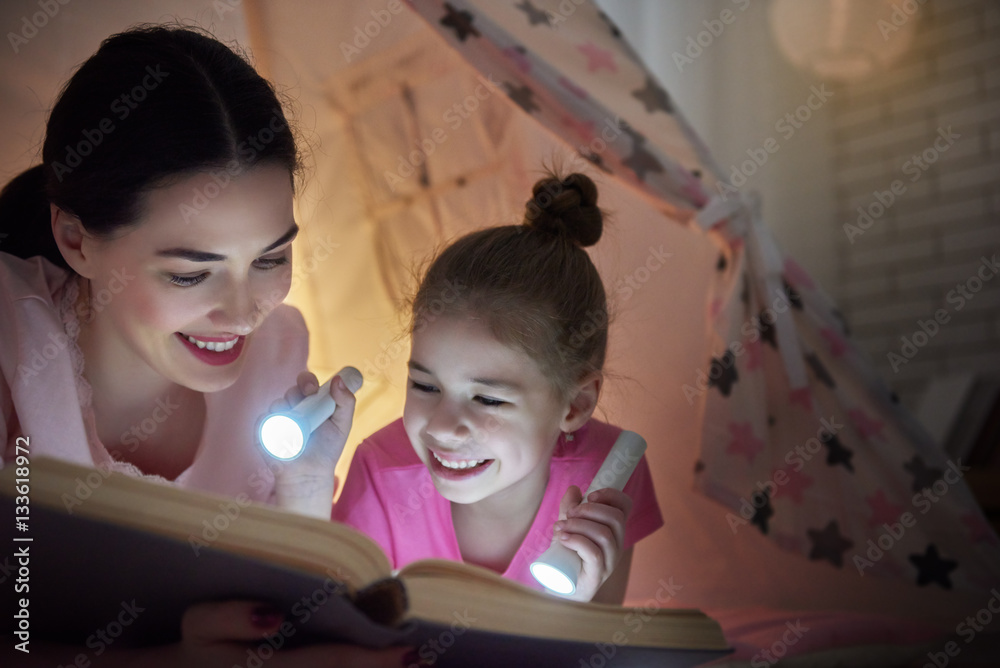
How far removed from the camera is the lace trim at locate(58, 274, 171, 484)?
83 centimetres

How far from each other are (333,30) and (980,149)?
5.72 feet

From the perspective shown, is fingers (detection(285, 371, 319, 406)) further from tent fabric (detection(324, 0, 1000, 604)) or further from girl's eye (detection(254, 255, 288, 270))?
tent fabric (detection(324, 0, 1000, 604))

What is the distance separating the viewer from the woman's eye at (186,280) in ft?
2.43

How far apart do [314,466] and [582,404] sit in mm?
316

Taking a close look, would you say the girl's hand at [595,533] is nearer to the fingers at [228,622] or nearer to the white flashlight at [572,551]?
the white flashlight at [572,551]

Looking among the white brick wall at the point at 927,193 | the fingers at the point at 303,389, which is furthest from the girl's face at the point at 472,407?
the white brick wall at the point at 927,193

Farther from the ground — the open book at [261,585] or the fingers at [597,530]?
the fingers at [597,530]

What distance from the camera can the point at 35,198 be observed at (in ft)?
2.77

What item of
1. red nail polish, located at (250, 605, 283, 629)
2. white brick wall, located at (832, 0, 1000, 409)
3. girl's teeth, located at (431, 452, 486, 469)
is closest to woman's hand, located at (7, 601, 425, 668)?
red nail polish, located at (250, 605, 283, 629)

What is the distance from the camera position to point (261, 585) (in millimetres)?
561

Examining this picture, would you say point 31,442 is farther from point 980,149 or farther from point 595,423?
point 980,149

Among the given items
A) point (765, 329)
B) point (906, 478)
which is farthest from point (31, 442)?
point (906, 478)

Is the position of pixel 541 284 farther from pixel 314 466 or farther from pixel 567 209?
pixel 314 466

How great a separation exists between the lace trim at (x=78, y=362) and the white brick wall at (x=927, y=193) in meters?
1.96
